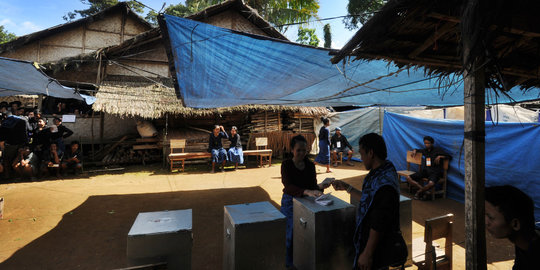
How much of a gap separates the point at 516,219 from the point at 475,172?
0.53 m

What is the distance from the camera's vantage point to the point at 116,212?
4801mm

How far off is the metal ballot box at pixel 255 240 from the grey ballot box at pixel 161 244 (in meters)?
0.34

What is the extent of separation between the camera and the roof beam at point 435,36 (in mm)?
2082

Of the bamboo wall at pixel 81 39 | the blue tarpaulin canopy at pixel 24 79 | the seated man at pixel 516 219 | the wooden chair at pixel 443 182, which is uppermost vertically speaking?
the bamboo wall at pixel 81 39

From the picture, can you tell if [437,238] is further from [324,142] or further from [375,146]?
[324,142]

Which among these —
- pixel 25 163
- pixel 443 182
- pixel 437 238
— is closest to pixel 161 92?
pixel 25 163

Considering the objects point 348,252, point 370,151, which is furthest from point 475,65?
point 348,252

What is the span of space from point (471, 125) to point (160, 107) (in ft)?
30.4

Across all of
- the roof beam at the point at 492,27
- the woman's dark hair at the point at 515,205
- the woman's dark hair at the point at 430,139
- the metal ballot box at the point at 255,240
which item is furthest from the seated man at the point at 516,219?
the woman's dark hair at the point at 430,139

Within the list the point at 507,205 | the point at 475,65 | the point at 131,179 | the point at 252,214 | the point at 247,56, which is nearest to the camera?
the point at 507,205

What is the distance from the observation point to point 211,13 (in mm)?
10648

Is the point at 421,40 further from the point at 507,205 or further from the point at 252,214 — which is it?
the point at 252,214

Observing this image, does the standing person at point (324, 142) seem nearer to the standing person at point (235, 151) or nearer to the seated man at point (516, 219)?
the standing person at point (235, 151)

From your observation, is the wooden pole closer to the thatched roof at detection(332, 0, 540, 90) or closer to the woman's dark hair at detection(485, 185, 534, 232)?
the thatched roof at detection(332, 0, 540, 90)
